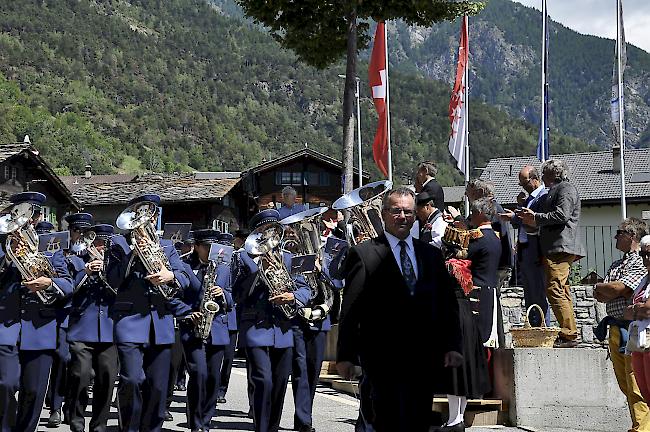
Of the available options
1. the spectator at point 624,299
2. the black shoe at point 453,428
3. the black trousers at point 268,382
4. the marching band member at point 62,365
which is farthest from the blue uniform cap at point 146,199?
the spectator at point 624,299

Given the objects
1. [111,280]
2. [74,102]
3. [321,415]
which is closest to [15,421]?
[111,280]

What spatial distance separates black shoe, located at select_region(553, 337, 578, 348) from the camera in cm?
1054

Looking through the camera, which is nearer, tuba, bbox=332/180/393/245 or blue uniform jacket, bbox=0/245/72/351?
blue uniform jacket, bbox=0/245/72/351

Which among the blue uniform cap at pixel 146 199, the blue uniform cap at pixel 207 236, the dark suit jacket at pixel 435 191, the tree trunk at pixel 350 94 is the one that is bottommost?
the blue uniform cap at pixel 207 236

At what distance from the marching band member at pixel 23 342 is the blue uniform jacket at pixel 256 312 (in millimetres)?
1680

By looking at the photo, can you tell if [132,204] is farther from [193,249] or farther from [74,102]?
[74,102]

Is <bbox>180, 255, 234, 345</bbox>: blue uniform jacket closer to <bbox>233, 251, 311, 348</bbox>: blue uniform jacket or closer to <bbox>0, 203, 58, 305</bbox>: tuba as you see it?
<bbox>233, 251, 311, 348</bbox>: blue uniform jacket

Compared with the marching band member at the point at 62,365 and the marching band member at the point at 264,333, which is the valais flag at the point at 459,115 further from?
the marching band member at the point at 264,333

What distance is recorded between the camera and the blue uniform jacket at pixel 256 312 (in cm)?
961

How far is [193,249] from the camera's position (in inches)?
449

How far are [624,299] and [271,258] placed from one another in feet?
10.1

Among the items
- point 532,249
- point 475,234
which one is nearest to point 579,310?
point 532,249

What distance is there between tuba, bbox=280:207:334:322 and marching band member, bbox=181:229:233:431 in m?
0.73

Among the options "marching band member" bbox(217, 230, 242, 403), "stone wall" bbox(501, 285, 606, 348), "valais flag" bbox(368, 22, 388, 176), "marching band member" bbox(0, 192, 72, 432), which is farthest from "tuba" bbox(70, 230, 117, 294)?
"valais flag" bbox(368, 22, 388, 176)
